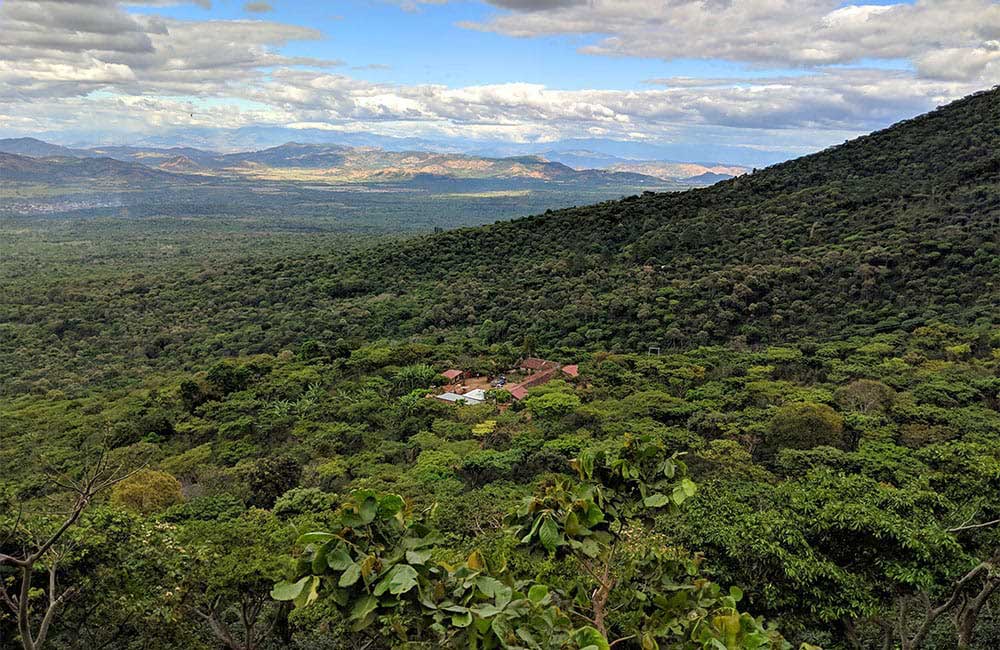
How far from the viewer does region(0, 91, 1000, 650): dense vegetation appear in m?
3.11

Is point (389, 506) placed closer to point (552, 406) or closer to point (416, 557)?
point (416, 557)

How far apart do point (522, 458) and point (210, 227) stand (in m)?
134

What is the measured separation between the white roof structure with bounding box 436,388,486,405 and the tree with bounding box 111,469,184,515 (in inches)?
413

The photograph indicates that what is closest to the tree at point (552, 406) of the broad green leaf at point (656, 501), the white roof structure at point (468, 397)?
the white roof structure at point (468, 397)

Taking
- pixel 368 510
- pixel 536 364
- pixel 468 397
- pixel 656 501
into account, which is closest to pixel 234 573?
pixel 368 510

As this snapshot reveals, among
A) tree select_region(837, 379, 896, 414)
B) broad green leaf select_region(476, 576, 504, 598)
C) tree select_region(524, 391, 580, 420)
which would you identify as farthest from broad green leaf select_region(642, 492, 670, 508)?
tree select_region(837, 379, 896, 414)

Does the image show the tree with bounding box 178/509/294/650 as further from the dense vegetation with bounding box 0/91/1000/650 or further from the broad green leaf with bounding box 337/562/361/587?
the broad green leaf with bounding box 337/562/361/587

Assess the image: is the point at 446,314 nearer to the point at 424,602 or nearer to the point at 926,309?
the point at 926,309

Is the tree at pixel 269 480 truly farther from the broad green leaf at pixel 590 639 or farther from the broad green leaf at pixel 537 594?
the broad green leaf at pixel 590 639

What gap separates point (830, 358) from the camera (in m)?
23.7

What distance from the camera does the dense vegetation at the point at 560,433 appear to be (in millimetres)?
3111

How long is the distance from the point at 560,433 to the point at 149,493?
37.5 feet

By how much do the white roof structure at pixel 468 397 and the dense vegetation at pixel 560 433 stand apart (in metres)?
1.32

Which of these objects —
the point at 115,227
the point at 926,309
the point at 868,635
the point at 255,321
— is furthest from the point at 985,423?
the point at 115,227
